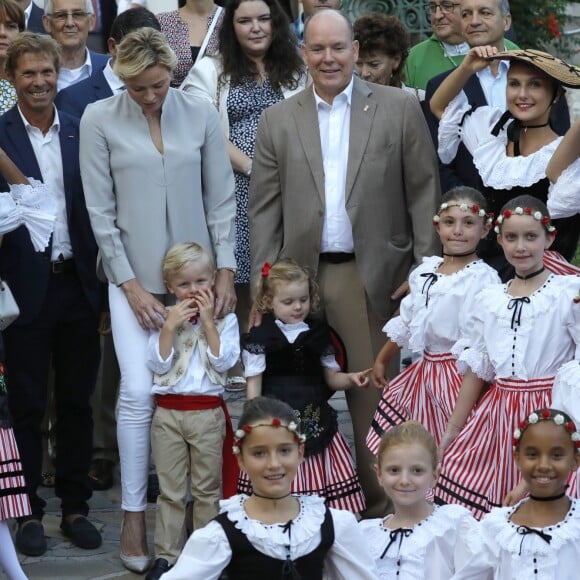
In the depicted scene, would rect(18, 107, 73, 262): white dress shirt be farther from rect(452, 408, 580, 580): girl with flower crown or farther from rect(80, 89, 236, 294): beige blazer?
rect(452, 408, 580, 580): girl with flower crown

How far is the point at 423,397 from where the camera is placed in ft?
20.2

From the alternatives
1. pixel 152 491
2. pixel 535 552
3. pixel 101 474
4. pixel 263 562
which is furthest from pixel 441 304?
pixel 101 474

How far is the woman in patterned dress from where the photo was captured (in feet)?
24.5

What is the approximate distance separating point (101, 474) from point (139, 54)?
2.36m

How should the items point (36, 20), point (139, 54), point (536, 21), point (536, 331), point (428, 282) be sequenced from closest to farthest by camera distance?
point (536, 331), point (428, 282), point (139, 54), point (36, 20), point (536, 21)

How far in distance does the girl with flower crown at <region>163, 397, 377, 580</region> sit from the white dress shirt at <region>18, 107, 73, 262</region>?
7.04ft

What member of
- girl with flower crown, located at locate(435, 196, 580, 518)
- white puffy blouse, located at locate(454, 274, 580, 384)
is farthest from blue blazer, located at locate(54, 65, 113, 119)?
white puffy blouse, located at locate(454, 274, 580, 384)

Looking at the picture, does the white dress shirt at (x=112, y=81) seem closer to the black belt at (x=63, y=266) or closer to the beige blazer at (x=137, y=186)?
the beige blazer at (x=137, y=186)

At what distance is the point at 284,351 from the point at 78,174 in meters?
1.32

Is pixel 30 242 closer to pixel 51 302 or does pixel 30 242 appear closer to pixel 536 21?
pixel 51 302

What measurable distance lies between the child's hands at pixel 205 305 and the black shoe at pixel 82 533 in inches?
46.7

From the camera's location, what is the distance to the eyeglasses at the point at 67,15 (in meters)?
7.62

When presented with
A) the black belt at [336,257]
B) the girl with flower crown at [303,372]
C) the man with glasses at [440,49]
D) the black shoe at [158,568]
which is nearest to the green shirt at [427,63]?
the man with glasses at [440,49]

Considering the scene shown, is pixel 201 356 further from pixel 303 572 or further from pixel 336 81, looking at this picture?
pixel 303 572
